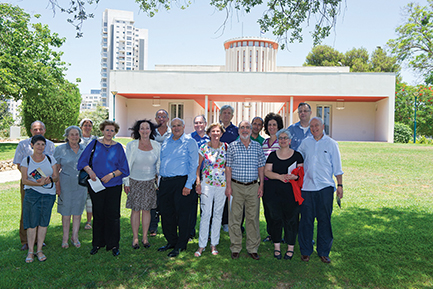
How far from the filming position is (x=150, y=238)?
17.7 feet

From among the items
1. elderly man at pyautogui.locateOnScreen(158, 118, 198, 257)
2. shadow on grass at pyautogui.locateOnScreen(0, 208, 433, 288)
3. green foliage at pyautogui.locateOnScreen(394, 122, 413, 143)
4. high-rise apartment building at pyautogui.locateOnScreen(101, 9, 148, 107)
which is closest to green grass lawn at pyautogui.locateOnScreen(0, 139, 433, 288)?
shadow on grass at pyautogui.locateOnScreen(0, 208, 433, 288)

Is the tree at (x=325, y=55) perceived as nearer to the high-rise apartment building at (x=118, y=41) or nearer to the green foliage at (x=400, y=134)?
the green foliage at (x=400, y=134)

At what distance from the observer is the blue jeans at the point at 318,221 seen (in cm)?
442

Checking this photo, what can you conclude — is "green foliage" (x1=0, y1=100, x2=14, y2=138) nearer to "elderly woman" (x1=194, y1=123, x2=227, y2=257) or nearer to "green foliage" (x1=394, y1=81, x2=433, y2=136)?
"elderly woman" (x1=194, y1=123, x2=227, y2=257)

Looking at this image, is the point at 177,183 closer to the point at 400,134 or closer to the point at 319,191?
the point at 319,191

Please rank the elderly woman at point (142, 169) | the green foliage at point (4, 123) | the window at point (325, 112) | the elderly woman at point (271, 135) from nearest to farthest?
the elderly woman at point (142, 169) → the elderly woman at point (271, 135) → the window at point (325, 112) → the green foliage at point (4, 123)

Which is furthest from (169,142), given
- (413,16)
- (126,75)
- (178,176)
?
(126,75)

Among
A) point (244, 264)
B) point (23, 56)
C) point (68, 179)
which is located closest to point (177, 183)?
point (244, 264)

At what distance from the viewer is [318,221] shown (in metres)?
4.48

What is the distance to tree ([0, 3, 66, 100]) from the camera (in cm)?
1708

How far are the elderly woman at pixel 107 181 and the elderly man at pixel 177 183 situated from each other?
574 millimetres

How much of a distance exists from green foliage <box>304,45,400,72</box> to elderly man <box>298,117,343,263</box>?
42535 mm

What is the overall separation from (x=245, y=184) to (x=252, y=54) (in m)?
27.4

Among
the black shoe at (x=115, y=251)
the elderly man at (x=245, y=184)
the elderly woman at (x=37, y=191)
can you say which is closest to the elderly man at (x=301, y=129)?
the elderly man at (x=245, y=184)
